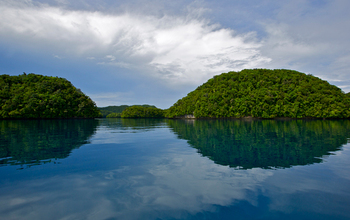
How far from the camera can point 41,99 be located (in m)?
112

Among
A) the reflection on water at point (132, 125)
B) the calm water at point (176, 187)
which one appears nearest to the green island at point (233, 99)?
the reflection on water at point (132, 125)

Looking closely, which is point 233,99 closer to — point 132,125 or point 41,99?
point 132,125

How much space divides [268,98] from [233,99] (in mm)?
23464

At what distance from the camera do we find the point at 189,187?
7.04 meters

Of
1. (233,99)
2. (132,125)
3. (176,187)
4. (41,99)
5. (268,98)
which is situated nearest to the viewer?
(176,187)

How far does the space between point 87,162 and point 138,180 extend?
462 centimetres

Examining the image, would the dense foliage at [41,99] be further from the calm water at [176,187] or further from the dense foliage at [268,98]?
the calm water at [176,187]

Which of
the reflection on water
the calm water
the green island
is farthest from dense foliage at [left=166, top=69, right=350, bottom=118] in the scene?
the calm water

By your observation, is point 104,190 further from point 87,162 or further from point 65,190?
point 87,162

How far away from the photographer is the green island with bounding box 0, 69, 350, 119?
A: 106 m

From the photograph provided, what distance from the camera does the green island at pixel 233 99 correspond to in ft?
348

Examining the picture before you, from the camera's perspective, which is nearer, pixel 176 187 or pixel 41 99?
pixel 176 187

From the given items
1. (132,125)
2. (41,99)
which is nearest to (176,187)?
(132,125)

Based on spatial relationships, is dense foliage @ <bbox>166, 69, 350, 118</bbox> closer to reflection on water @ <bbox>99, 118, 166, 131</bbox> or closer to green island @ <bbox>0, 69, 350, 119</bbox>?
green island @ <bbox>0, 69, 350, 119</bbox>
